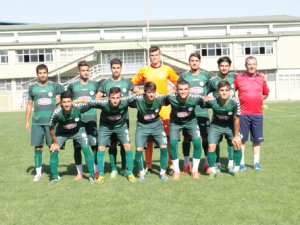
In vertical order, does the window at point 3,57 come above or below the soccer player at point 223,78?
above

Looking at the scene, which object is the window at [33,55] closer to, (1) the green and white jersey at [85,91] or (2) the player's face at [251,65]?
(1) the green and white jersey at [85,91]

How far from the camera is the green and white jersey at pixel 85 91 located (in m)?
7.43

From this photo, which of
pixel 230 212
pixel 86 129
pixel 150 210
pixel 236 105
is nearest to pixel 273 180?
pixel 236 105

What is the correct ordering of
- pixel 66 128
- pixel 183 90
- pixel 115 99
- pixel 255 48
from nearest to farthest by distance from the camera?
pixel 115 99
pixel 183 90
pixel 66 128
pixel 255 48

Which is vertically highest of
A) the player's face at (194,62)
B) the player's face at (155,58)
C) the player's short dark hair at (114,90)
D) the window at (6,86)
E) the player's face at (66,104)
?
the window at (6,86)

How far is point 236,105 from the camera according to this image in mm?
6992

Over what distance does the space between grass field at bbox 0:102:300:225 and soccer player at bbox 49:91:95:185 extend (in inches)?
13.8

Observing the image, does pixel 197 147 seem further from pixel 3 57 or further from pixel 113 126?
pixel 3 57

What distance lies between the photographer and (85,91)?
24.4 feet

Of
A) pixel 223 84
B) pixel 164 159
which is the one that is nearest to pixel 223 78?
pixel 223 84

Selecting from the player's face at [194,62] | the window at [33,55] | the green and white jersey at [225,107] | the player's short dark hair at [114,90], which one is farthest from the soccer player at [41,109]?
the window at [33,55]

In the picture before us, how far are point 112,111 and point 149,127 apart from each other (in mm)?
731

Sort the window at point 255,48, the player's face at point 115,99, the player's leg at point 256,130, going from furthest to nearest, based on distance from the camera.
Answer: the window at point 255,48 < the player's leg at point 256,130 < the player's face at point 115,99

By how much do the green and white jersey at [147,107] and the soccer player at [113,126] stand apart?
152 mm
